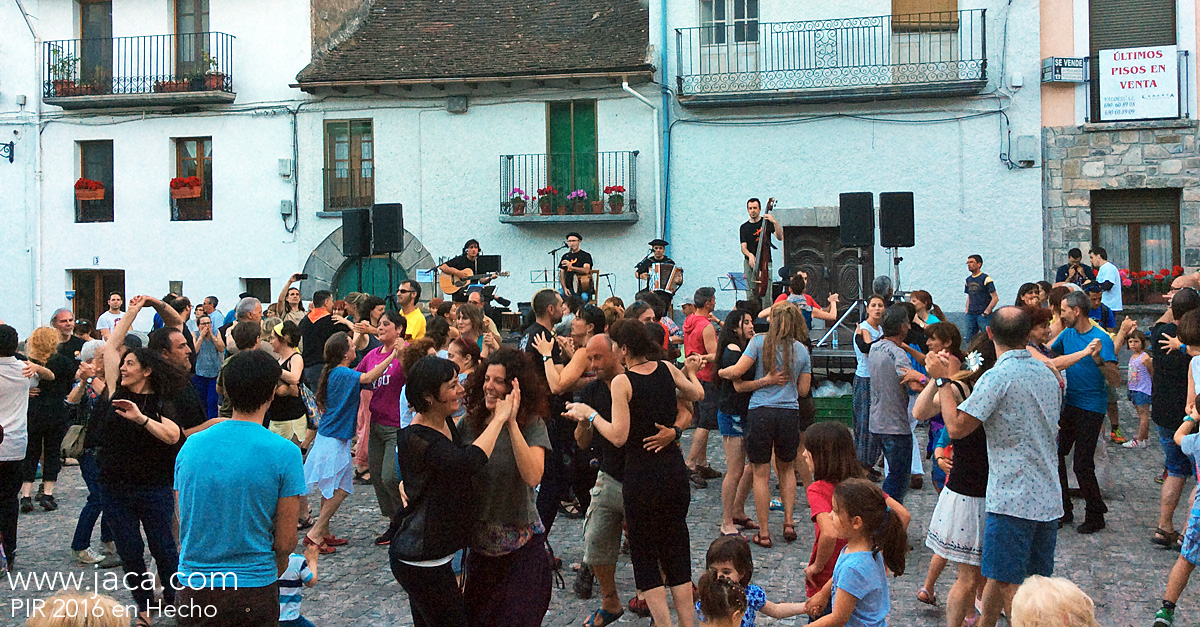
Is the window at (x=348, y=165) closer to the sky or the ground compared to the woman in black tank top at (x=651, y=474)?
closer to the sky

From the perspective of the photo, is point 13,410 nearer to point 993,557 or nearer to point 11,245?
point 993,557

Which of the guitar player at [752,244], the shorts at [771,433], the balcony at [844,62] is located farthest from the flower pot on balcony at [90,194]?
the shorts at [771,433]

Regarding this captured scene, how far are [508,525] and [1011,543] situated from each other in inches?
90.5

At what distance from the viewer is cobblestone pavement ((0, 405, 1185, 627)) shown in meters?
6.10

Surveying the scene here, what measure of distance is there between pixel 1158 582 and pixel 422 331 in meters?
6.03

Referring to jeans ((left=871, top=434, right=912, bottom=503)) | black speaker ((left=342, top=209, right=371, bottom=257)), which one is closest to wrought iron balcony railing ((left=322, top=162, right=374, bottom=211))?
black speaker ((left=342, top=209, right=371, bottom=257))

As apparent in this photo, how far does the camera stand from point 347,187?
19656 millimetres

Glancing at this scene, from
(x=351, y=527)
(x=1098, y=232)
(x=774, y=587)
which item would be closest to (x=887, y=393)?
A: (x=774, y=587)

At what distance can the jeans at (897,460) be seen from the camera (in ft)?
23.1

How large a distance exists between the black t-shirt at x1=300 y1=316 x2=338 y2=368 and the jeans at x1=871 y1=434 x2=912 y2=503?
489cm

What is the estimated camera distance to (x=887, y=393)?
7223mm

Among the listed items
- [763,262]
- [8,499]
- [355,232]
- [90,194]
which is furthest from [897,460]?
[90,194]

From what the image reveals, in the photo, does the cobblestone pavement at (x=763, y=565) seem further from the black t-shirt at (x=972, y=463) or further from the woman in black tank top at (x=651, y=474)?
the black t-shirt at (x=972, y=463)

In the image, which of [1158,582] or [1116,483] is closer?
[1158,582]
